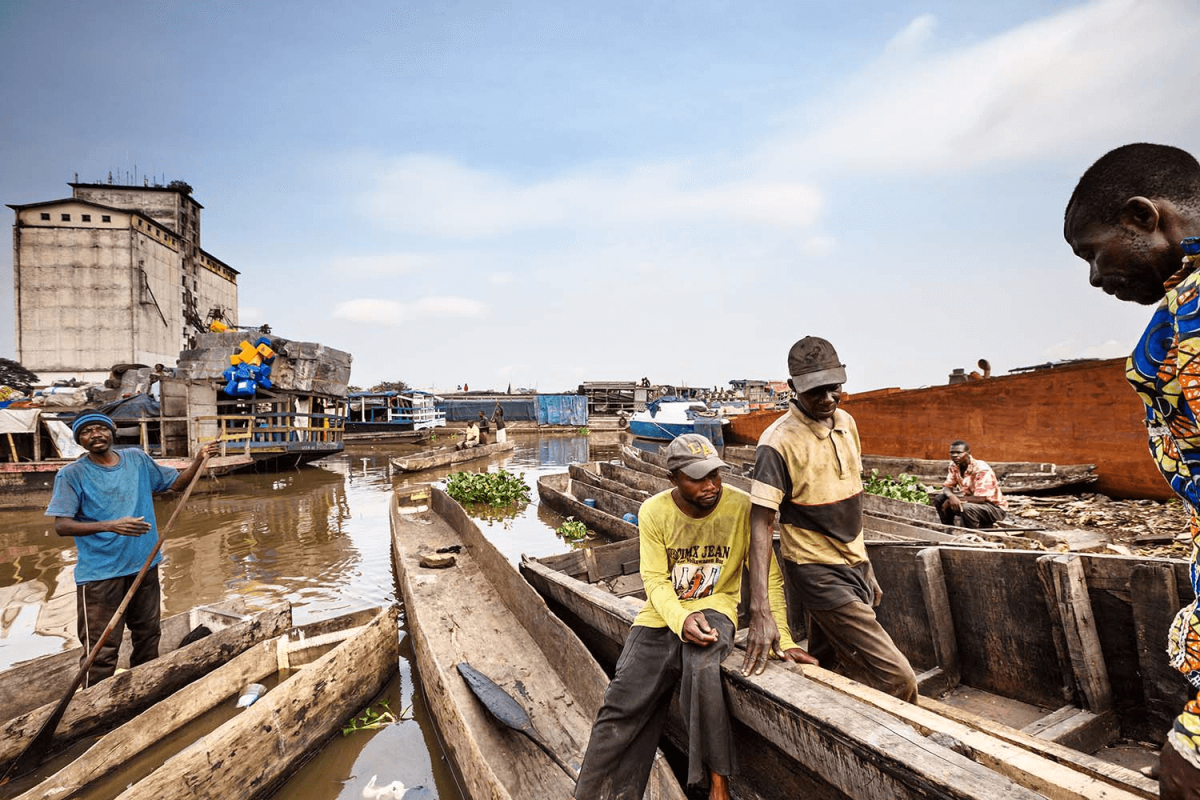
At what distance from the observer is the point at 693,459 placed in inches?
102

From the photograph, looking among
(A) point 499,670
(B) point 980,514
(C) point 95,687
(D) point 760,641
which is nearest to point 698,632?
(D) point 760,641

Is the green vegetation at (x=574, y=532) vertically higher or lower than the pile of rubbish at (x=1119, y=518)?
lower

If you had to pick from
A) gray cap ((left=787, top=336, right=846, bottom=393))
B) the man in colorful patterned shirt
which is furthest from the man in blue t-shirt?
the man in colorful patterned shirt

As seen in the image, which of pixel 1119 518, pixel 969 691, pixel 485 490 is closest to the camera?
pixel 969 691

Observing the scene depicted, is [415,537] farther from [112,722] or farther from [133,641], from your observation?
[112,722]

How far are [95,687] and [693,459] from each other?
427 centimetres

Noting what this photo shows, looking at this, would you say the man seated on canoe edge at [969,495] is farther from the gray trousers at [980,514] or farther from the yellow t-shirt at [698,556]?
the yellow t-shirt at [698,556]

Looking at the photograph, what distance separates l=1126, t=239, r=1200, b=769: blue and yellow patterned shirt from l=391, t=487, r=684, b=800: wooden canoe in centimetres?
195

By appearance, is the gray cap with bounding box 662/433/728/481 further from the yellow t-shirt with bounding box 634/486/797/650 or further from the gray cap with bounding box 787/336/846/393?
the gray cap with bounding box 787/336/846/393

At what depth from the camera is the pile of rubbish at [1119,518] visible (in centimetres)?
572

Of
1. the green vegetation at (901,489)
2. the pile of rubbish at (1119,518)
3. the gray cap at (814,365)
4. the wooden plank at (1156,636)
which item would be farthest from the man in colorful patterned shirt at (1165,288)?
the green vegetation at (901,489)

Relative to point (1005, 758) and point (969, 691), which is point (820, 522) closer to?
point (1005, 758)

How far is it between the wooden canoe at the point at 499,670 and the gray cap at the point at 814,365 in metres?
1.89

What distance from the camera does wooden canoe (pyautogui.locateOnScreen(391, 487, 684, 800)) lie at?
322cm
